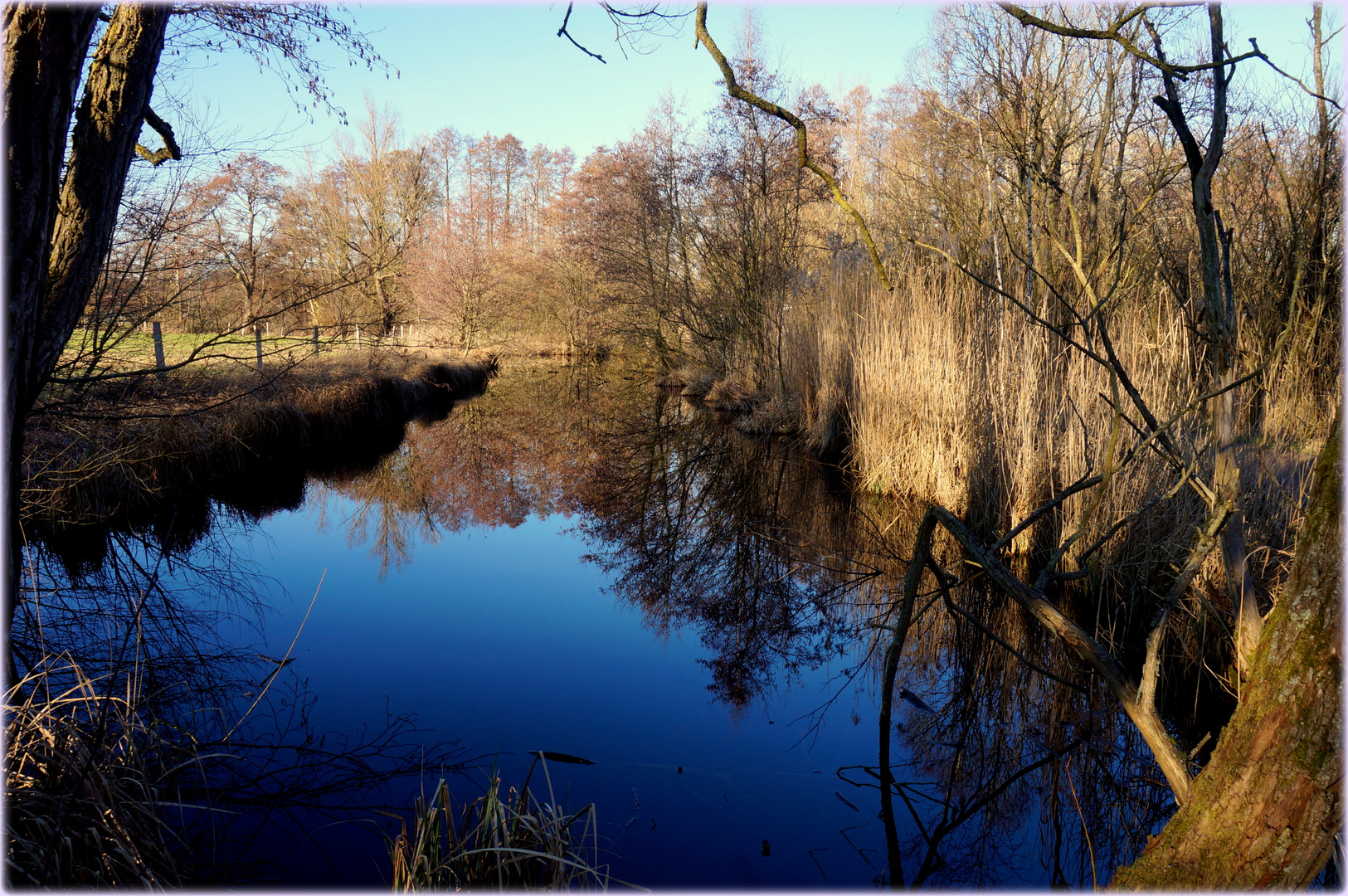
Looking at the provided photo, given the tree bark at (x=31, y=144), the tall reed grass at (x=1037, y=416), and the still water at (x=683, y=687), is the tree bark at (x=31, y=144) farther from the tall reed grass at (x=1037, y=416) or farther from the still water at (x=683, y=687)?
the tall reed grass at (x=1037, y=416)

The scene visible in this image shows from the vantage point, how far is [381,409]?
38.7 ft

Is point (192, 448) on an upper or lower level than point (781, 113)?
lower

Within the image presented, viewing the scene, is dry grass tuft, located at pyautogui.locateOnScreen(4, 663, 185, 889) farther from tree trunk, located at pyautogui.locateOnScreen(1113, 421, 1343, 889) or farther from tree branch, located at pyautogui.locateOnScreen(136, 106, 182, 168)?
tree trunk, located at pyautogui.locateOnScreen(1113, 421, 1343, 889)

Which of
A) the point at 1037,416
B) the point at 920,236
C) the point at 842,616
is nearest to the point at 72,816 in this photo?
the point at 842,616

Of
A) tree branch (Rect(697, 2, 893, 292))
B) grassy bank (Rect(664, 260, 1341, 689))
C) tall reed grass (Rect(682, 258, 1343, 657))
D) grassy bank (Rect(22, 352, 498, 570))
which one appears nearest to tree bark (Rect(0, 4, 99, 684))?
tree branch (Rect(697, 2, 893, 292))

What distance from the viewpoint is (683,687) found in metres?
3.80

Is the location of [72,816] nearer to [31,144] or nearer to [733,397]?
[31,144]

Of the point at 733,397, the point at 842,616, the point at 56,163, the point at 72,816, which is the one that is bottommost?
the point at 842,616

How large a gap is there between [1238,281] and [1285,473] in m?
3.23

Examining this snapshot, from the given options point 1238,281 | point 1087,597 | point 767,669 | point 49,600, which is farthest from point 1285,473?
point 49,600

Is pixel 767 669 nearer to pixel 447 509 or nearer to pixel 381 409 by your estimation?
pixel 447 509

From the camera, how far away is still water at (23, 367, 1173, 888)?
255cm

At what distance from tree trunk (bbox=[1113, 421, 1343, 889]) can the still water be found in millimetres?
920

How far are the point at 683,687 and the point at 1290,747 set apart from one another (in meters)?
2.86
